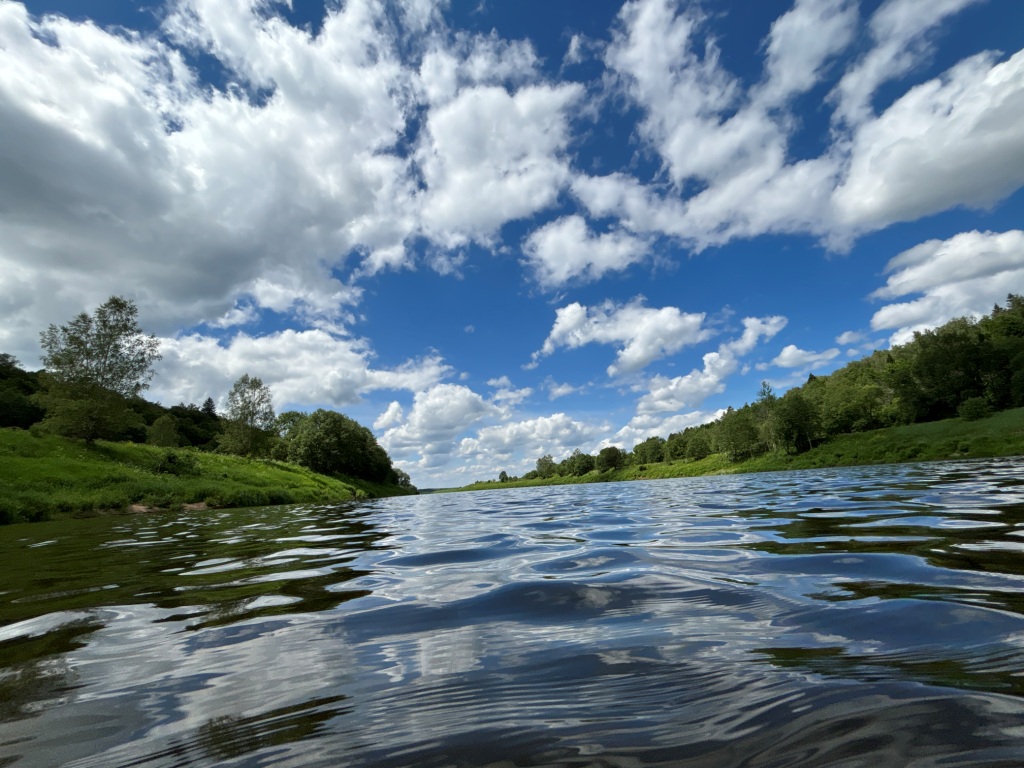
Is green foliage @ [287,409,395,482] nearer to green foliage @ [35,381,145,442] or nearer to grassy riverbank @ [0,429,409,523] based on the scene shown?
grassy riverbank @ [0,429,409,523]

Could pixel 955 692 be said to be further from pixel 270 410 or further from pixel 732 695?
pixel 270 410

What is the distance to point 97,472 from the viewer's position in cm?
2948

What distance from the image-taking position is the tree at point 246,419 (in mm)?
65812

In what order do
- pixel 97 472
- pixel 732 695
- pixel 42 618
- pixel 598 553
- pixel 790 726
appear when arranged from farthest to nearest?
1. pixel 97 472
2. pixel 598 553
3. pixel 42 618
4. pixel 732 695
5. pixel 790 726

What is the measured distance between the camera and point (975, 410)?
6175 centimetres

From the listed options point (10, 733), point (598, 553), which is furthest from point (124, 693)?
point (598, 553)

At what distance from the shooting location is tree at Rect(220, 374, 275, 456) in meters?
65.8

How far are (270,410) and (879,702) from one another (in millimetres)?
75814

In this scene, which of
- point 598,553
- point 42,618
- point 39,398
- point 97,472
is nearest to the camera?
point 42,618

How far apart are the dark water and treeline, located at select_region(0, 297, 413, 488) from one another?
1555 inches

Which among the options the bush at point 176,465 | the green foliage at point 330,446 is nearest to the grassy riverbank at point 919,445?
the bush at point 176,465

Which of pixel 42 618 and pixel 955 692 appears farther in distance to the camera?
pixel 42 618

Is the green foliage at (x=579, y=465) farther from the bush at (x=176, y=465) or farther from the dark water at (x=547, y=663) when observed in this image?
the dark water at (x=547, y=663)

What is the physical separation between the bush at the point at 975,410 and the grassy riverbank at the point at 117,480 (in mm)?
76943
